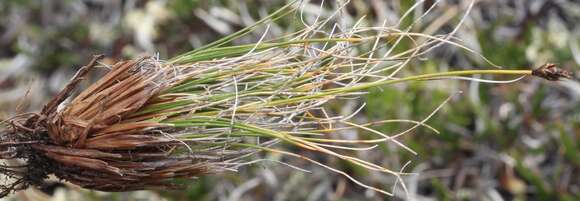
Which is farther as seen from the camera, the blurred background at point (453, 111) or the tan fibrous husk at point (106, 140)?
the blurred background at point (453, 111)

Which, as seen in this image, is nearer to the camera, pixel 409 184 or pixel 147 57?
pixel 147 57

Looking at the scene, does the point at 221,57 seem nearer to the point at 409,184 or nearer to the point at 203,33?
the point at 409,184

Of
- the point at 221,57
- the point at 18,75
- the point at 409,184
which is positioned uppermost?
the point at 18,75

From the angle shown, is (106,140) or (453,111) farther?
(453,111)

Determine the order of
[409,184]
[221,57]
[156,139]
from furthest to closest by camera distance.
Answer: [409,184]
[221,57]
[156,139]

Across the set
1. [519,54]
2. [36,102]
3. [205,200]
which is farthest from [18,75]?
[519,54]
